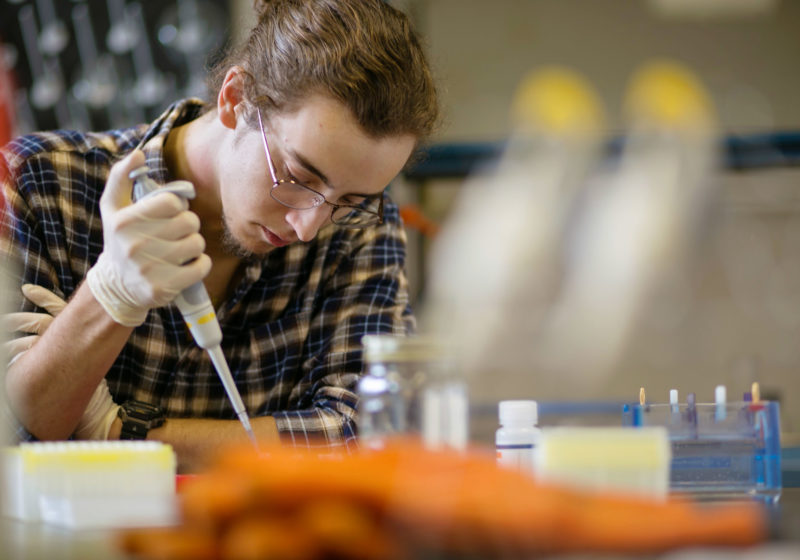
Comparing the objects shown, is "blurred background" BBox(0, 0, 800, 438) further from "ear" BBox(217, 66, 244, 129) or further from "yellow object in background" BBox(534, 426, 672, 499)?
"yellow object in background" BBox(534, 426, 672, 499)

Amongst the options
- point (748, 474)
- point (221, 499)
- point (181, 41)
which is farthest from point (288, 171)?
point (181, 41)

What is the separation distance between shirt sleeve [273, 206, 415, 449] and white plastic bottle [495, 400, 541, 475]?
0.52 meters

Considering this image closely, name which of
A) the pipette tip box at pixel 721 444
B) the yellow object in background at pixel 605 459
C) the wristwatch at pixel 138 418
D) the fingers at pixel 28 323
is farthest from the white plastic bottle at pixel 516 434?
the fingers at pixel 28 323

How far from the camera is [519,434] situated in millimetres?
1039

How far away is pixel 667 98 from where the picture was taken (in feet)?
13.6

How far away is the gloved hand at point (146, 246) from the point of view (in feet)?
4.11

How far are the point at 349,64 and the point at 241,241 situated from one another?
0.35m

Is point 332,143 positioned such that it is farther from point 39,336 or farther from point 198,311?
point 39,336

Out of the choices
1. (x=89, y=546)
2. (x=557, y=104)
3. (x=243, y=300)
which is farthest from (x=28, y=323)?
(x=557, y=104)

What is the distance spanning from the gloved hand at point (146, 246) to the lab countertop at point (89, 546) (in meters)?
0.52

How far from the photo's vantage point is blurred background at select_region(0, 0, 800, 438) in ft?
13.1

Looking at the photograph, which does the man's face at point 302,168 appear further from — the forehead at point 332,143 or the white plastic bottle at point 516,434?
the white plastic bottle at point 516,434

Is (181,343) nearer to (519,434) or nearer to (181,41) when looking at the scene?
(519,434)

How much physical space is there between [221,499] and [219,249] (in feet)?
4.11
